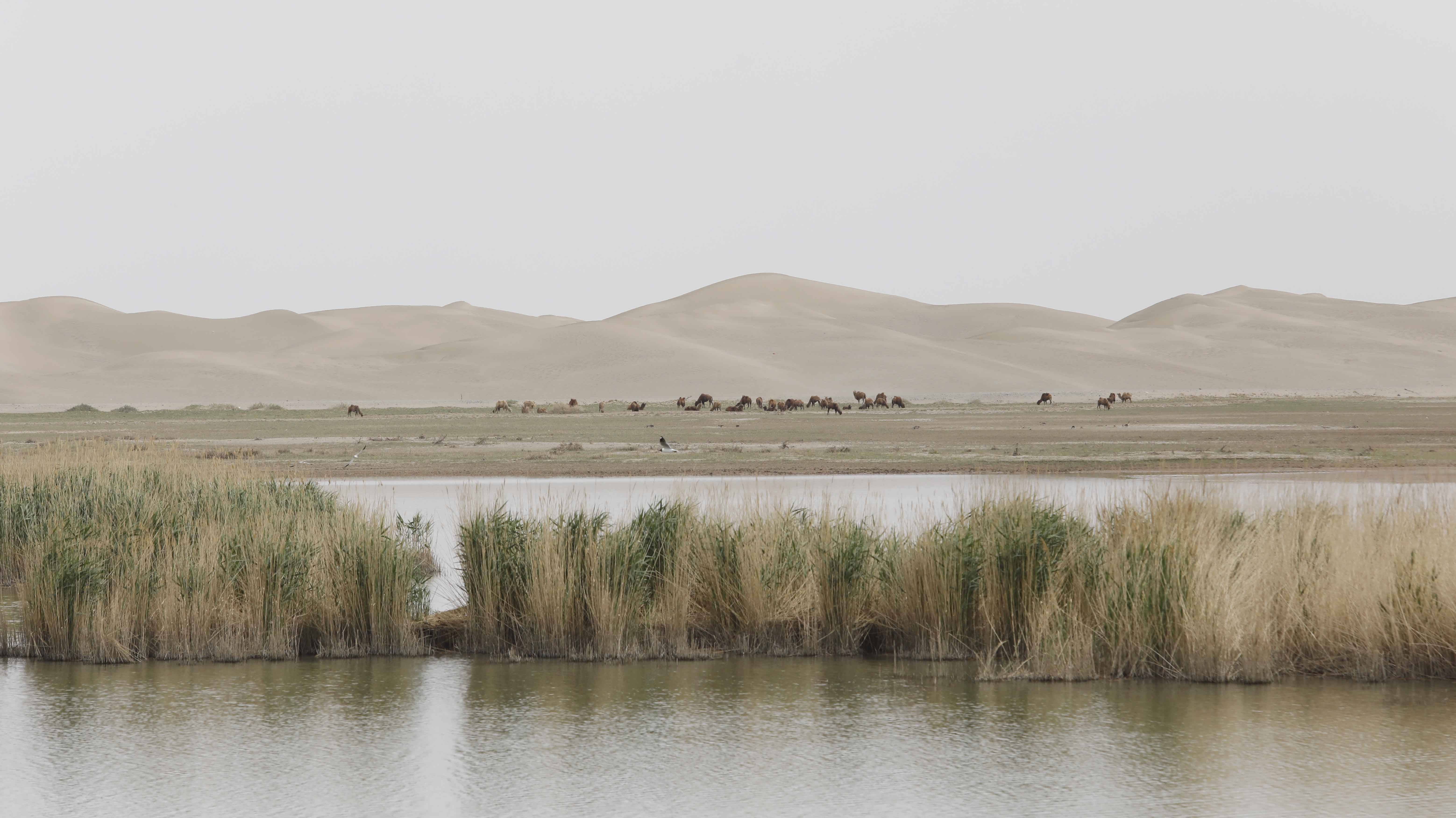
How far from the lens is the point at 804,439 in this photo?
4644 cm

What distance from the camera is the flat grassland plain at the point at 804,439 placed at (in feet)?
108

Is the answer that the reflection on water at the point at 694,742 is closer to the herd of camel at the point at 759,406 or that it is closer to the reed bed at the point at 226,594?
the reed bed at the point at 226,594

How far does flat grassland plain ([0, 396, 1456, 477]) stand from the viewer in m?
32.9

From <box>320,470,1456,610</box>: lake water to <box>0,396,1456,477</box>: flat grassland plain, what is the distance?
1.86 metres

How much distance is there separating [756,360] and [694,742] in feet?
450

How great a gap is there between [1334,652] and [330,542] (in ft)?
28.9

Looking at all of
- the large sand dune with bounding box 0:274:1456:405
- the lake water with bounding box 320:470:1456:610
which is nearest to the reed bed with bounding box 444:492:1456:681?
the lake water with bounding box 320:470:1456:610

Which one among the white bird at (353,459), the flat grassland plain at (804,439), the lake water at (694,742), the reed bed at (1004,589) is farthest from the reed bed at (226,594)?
the white bird at (353,459)

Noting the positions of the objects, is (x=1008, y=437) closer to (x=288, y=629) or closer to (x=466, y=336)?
(x=288, y=629)

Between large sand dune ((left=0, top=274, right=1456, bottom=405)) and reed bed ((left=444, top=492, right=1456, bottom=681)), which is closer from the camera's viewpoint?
reed bed ((left=444, top=492, right=1456, bottom=681))

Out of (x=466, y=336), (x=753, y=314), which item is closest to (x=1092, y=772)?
(x=753, y=314)

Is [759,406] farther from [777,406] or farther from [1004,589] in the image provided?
[1004,589]

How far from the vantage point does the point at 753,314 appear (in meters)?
180

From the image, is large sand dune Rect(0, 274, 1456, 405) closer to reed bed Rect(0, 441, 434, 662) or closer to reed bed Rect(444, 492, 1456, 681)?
reed bed Rect(444, 492, 1456, 681)
